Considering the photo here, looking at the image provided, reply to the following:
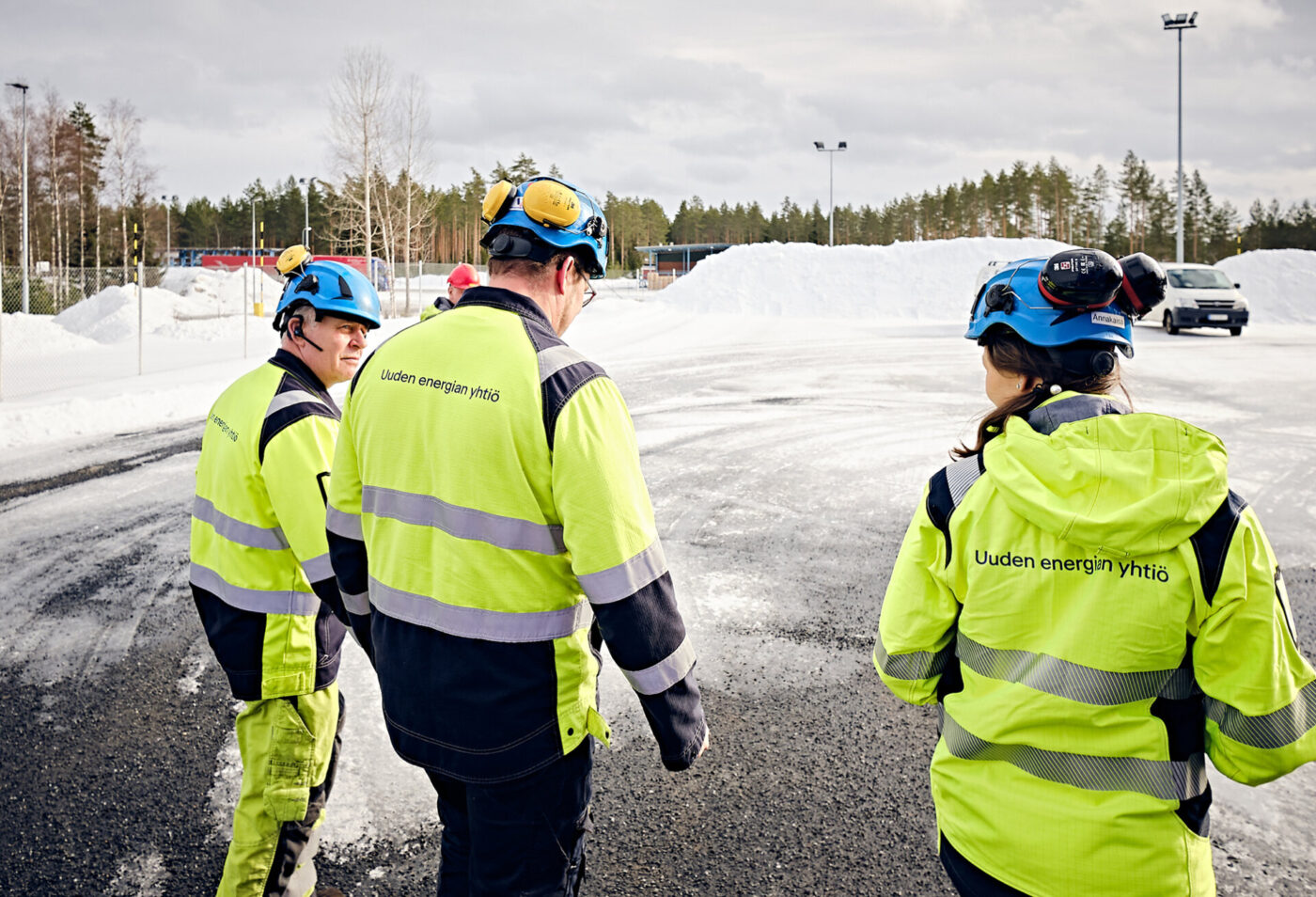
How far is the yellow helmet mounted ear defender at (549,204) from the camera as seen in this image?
88.0 inches

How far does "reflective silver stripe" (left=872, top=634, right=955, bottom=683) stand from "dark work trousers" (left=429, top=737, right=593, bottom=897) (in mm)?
781

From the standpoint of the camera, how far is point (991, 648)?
1.91 m

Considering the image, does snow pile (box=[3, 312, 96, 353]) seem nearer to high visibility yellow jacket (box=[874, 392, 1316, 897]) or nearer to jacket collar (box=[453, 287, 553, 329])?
jacket collar (box=[453, 287, 553, 329])

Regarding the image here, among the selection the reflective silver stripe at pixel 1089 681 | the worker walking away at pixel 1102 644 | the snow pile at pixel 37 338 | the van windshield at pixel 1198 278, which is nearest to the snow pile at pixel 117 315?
the snow pile at pixel 37 338

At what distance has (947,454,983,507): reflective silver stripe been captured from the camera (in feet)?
6.43

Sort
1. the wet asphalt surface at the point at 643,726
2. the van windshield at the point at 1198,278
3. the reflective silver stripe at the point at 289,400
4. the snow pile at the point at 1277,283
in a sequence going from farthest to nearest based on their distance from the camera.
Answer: the snow pile at the point at 1277,283 → the van windshield at the point at 1198,278 → the wet asphalt surface at the point at 643,726 → the reflective silver stripe at the point at 289,400

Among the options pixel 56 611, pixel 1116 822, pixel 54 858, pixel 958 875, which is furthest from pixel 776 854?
pixel 56 611

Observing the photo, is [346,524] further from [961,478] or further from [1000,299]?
[1000,299]

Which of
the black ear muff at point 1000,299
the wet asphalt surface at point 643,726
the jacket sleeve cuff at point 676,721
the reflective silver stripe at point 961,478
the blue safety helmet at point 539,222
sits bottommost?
the wet asphalt surface at point 643,726

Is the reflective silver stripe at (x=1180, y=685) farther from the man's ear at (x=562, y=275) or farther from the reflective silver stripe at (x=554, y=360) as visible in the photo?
the man's ear at (x=562, y=275)

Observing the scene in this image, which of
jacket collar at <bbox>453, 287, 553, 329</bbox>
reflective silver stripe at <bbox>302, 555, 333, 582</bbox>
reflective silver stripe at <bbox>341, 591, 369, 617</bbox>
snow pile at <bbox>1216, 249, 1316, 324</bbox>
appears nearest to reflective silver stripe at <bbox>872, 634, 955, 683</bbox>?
jacket collar at <bbox>453, 287, 553, 329</bbox>

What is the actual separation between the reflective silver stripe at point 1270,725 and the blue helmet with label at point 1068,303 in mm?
813

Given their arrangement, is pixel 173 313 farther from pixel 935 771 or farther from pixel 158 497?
pixel 935 771

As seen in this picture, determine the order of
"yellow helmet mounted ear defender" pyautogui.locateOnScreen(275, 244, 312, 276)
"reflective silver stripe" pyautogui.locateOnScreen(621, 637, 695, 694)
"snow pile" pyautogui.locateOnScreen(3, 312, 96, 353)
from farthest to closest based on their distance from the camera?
"snow pile" pyautogui.locateOnScreen(3, 312, 96, 353)
"yellow helmet mounted ear defender" pyautogui.locateOnScreen(275, 244, 312, 276)
"reflective silver stripe" pyautogui.locateOnScreen(621, 637, 695, 694)
